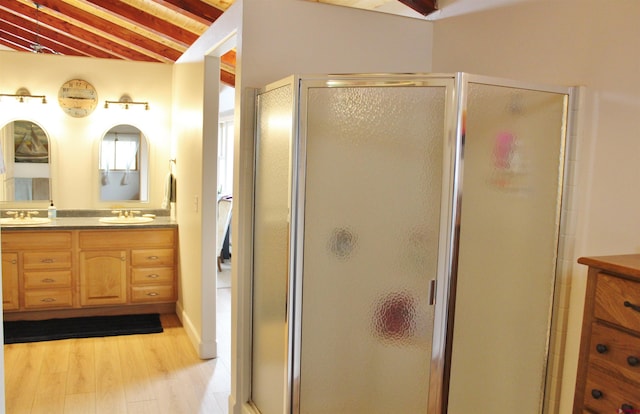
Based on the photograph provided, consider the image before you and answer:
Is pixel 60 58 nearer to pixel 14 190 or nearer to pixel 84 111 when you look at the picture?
pixel 84 111

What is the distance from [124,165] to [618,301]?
165 inches

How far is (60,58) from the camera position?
14.5ft

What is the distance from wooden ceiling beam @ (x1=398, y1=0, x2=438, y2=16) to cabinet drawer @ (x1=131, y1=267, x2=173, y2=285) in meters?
2.87

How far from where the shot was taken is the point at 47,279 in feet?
13.5

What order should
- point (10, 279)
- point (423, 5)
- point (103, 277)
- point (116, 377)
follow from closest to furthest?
point (423, 5) < point (116, 377) < point (10, 279) < point (103, 277)

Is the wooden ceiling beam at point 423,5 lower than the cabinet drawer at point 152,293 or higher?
higher

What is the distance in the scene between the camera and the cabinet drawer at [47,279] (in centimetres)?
407

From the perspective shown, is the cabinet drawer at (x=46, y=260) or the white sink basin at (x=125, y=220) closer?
the cabinet drawer at (x=46, y=260)

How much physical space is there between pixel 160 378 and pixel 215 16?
2508mm

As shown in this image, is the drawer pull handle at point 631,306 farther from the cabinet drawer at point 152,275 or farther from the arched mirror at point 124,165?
the arched mirror at point 124,165

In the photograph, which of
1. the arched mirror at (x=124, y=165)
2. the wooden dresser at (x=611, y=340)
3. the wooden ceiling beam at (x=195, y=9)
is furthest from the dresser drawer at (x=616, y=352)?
the arched mirror at (x=124, y=165)

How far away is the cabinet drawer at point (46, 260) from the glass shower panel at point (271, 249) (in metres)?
2.28

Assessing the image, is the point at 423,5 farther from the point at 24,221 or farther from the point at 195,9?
the point at 24,221

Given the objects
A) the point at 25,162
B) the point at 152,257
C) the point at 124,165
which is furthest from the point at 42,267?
the point at 124,165
